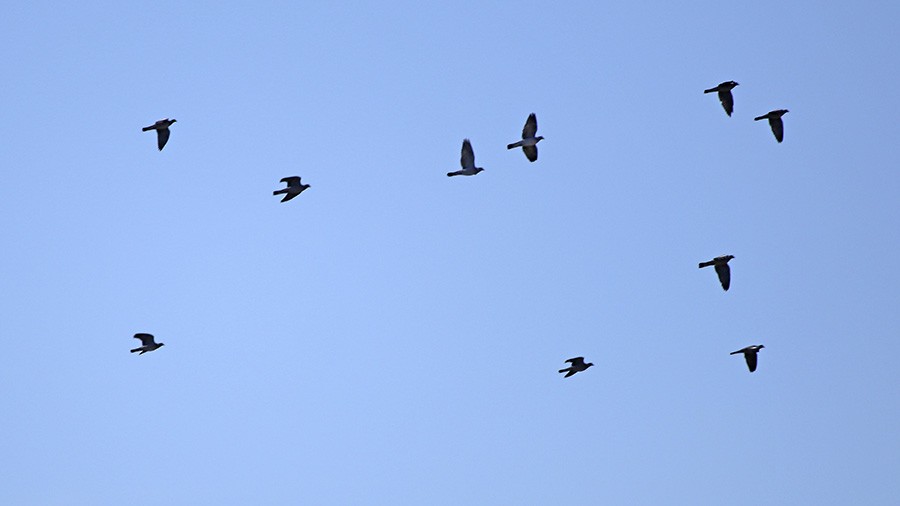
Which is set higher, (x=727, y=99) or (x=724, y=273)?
(x=727, y=99)

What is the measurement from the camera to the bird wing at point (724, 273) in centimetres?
9003

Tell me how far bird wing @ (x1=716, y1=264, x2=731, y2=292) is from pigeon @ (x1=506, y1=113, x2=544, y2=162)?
11.2 m

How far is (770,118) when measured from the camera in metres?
90.7

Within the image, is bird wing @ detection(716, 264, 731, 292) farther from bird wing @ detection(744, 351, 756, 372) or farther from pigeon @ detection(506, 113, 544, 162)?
pigeon @ detection(506, 113, 544, 162)

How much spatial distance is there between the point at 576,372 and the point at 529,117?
14.5 meters

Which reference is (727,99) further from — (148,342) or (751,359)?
(148,342)

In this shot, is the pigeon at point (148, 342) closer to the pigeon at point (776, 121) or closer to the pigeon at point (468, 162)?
the pigeon at point (468, 162)

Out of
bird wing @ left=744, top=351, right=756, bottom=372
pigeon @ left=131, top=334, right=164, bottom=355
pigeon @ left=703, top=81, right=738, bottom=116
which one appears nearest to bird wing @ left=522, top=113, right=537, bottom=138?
pigeon @ left=703, top=81, right=738, bottom=116

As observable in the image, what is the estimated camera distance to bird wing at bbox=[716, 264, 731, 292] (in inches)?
3545

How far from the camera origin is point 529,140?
302 feet


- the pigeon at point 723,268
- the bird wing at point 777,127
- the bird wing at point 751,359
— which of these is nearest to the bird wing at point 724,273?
the pigeon at point 723,268

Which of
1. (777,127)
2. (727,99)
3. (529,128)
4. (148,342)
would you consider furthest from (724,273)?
(148,342)

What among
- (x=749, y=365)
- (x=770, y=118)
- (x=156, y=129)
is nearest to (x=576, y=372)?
(x=749, y=365)

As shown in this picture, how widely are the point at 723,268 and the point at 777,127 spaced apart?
7.92 meters
